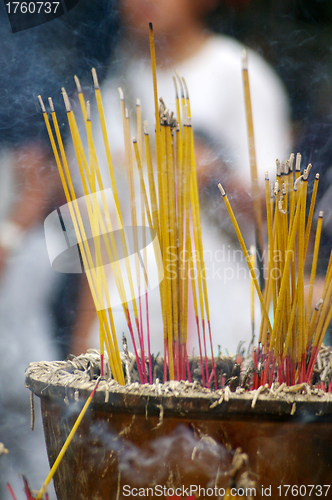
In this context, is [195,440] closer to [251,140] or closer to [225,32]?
[251,140]

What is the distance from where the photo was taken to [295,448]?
1.24ft

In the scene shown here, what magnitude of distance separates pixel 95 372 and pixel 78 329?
0.15m

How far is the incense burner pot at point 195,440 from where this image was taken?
0.38 metres

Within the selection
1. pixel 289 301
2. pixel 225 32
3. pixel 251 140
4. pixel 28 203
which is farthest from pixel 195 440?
pixel 225 32

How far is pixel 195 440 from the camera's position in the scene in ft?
1.26

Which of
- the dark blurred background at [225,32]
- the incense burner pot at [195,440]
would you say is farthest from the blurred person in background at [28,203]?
the incense burner pot at [195,440]

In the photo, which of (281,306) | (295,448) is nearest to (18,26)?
(281,306)

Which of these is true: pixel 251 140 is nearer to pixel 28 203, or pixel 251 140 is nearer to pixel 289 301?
pixel 289 301

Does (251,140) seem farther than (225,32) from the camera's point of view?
No

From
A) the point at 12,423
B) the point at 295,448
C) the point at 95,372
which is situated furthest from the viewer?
the point at 12,423

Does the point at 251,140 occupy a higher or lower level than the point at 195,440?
higher

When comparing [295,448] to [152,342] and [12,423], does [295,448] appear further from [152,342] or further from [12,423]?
[12,423]

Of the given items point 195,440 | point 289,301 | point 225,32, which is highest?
point 225,32

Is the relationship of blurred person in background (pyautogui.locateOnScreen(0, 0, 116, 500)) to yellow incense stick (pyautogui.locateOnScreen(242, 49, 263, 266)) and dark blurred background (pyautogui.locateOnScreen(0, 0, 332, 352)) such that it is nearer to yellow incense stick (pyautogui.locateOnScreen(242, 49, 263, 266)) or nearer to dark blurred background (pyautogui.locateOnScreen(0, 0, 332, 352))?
dark blurred background (pyautogui.locateOnScreen(0, 0, 332, 352))
